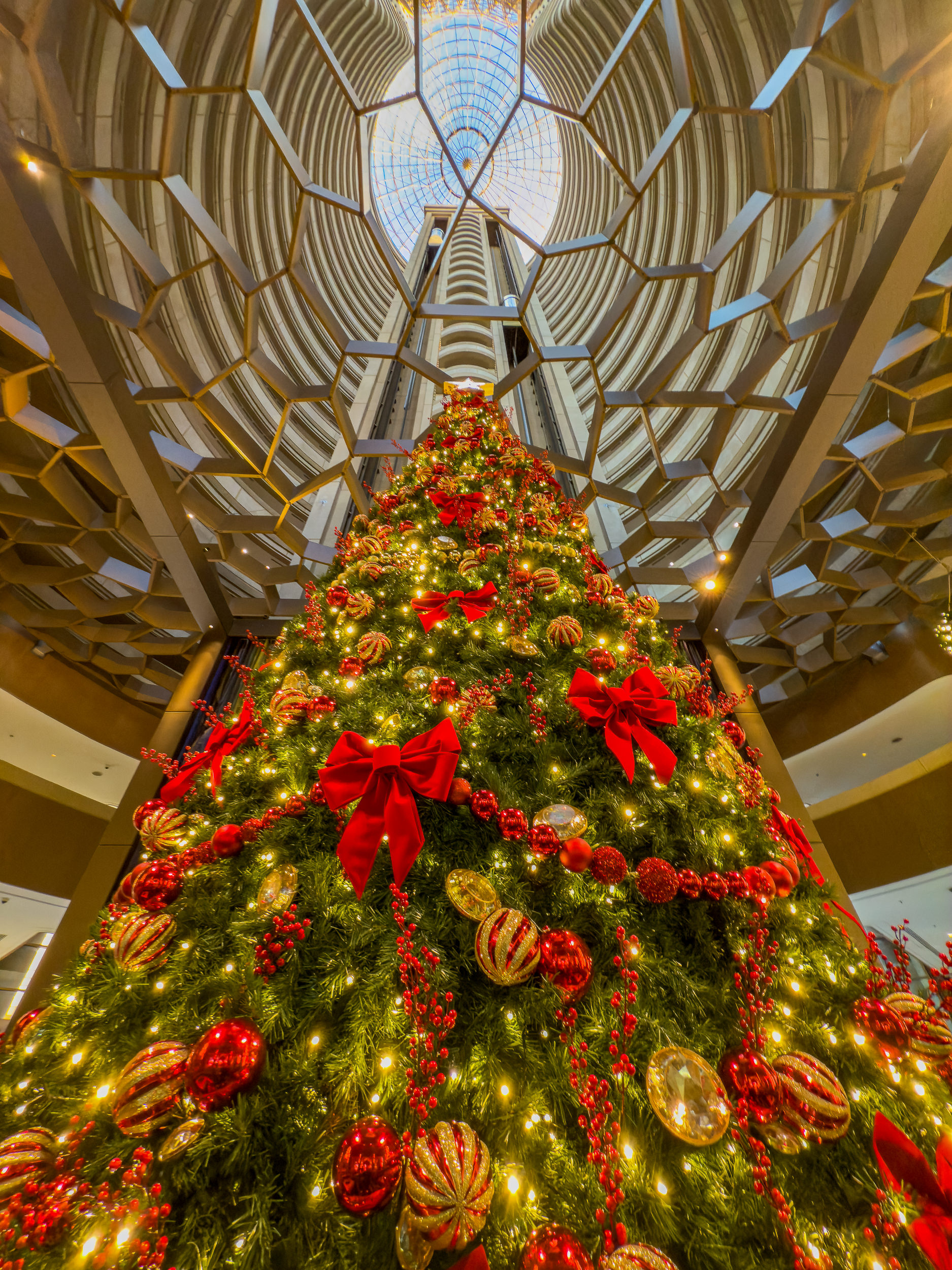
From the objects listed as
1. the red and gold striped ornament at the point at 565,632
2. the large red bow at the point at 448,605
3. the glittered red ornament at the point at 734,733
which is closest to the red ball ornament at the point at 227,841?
the large red bow at the point at 448,605

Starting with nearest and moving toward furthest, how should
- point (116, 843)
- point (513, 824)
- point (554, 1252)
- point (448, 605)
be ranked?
point (554, 1252)
point (513, 824)
point (448, 605)
point (116, 843)

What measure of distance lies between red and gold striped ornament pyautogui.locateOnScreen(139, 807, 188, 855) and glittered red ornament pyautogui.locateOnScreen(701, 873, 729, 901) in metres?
1.51

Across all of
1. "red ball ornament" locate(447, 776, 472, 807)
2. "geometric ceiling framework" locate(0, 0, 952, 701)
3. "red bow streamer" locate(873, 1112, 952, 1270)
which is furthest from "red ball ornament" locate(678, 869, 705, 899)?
"geometric ceiling framework" locate(0, 0, 952, 701)

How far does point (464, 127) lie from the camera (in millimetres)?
21609

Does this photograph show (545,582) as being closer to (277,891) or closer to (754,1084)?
(277,891)

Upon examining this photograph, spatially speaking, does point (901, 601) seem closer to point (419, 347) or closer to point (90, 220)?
point (90, 220)

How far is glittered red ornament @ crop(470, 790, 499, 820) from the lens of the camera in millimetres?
1291

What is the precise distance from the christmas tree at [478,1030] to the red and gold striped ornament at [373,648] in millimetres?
304

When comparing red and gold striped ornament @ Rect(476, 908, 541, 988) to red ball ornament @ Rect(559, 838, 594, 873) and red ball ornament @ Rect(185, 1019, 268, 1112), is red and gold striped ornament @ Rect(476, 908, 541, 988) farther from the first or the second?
red ball ornament @ Rect(185, 1019, 268, 1112)

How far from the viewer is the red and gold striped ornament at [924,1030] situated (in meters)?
1.04

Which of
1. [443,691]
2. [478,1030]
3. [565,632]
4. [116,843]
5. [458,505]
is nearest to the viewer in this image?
[478,1030]

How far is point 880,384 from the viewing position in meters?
3.79

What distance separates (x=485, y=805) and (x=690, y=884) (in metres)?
0.56

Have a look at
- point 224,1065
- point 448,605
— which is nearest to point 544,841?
point 224,1065
